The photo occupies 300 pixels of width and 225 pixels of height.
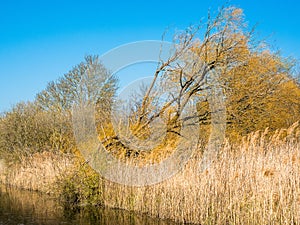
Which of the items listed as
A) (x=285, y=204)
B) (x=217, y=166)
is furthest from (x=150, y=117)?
(x=285, y=204)

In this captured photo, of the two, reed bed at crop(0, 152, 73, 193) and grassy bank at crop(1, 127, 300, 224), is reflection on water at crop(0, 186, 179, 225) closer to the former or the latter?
grassy bank at crop(1, 127, 300, 224)

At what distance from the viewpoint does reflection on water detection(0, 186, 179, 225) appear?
7121mm

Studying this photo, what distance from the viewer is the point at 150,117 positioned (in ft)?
32.3

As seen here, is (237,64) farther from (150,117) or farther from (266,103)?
(150,117)

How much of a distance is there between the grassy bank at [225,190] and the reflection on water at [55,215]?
1.01ft

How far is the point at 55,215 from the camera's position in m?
7.93

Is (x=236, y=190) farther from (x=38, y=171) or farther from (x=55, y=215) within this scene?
(x=38, y=171)

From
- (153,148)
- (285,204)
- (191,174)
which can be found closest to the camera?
(285,204)

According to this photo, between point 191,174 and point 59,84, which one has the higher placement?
point 59,84

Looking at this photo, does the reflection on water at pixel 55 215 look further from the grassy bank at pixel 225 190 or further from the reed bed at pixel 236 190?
the reed bed at pixel 236 190

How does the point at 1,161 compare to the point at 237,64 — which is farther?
the point at 1,161

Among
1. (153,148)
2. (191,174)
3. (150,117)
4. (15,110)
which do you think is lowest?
(191,174)

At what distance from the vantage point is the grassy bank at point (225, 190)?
16.2ft

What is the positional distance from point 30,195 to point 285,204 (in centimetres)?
858
